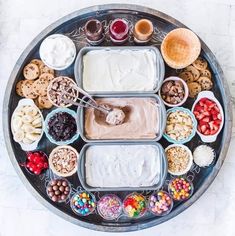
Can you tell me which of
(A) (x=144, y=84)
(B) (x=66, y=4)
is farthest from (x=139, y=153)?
(B) (x=66, y=4)

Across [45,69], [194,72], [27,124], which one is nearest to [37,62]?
[45,69]

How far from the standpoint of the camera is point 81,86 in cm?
212

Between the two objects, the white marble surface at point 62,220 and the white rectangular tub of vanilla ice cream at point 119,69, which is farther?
the white marble surface at point 62,220

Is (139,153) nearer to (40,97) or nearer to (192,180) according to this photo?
(192,180)

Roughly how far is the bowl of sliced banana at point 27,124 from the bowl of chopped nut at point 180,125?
0.55 metres

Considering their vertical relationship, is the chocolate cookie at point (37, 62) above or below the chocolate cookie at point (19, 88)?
above

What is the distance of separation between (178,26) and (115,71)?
346 millimetres

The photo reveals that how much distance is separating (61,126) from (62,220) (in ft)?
1.76

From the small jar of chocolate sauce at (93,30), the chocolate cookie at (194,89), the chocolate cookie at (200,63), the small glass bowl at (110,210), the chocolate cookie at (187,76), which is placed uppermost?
the small jar of chocolate sauce at (93,30)

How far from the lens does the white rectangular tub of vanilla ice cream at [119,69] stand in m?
2.14

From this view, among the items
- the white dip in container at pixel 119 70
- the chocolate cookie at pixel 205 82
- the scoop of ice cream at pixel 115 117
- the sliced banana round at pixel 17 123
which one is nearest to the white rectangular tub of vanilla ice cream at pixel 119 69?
the white dip in container at pixel 119 70

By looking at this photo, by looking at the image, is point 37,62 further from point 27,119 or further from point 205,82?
point 205,82

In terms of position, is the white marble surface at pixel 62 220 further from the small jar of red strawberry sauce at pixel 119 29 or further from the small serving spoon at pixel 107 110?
the small serving spoon at pixel 107 110

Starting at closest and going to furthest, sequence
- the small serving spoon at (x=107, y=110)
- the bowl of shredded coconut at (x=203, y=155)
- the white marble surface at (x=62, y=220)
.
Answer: the small serving spoon at (x=107, y=110)
the bowl of shredded coconut at (x=203, y=155)
the white marble surface at (x=62, y=220)
